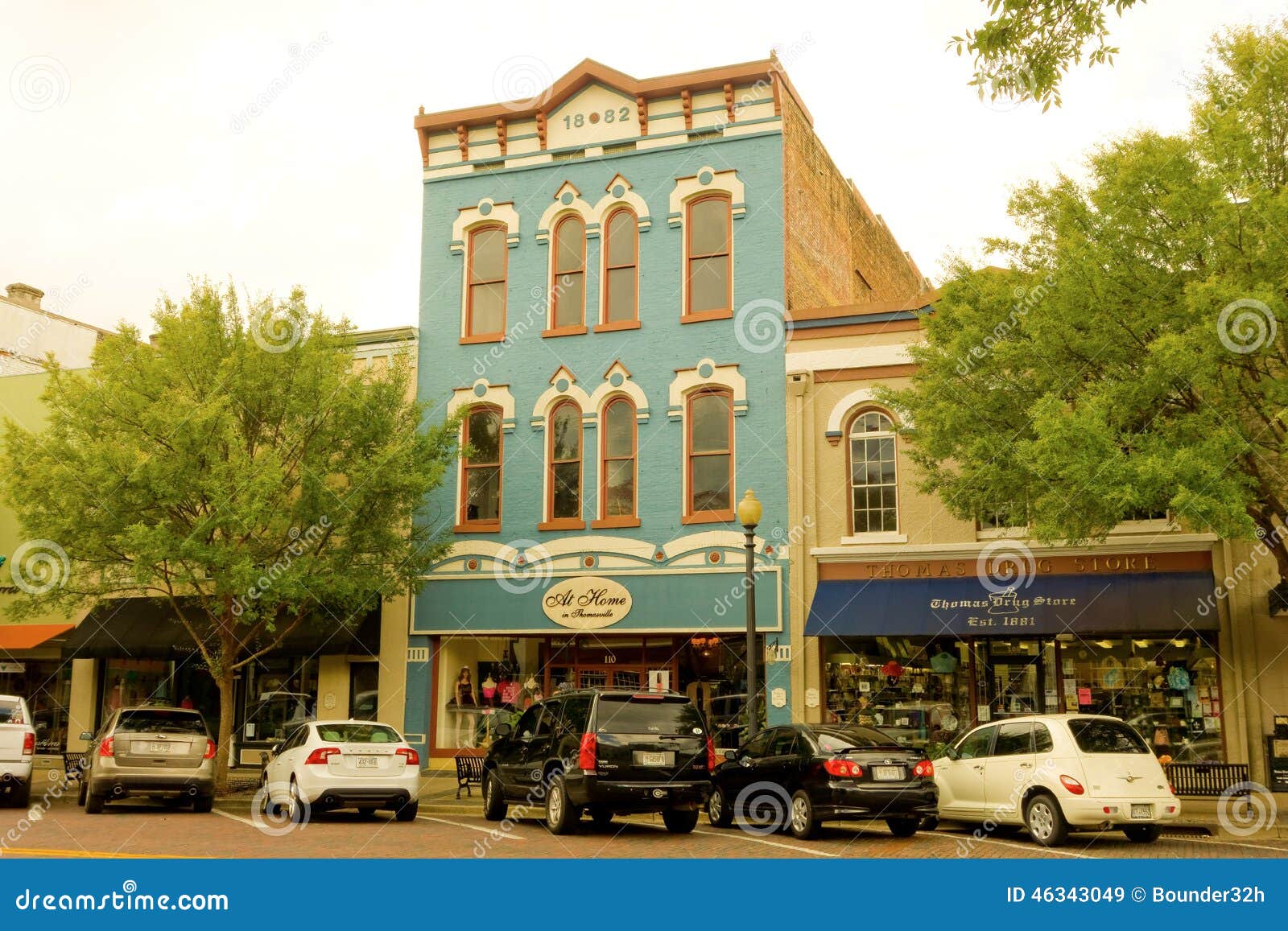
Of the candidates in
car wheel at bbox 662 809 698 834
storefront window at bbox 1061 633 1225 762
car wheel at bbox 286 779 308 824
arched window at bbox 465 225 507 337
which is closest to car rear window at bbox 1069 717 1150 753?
car wheel at bbox 662 809 698 834

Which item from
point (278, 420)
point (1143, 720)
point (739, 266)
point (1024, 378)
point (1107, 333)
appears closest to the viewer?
point (1107, 333)

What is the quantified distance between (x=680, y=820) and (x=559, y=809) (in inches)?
64.7

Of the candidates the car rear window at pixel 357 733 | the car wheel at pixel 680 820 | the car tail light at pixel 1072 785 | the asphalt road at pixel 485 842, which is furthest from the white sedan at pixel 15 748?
the car tail light at pixel 1072 785

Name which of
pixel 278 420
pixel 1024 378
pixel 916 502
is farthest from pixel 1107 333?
pixel 278 420

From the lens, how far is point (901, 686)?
872 inches

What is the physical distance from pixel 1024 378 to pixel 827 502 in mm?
5835

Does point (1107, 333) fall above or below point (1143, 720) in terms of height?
above

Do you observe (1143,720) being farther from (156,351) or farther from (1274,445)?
(156,351)

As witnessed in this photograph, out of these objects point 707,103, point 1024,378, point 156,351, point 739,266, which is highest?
point 707,103

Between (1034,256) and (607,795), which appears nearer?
(607,795)

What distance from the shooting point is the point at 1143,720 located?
20.4m

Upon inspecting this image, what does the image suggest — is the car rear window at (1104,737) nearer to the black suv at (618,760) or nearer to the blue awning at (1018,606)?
the black suv at (618,760)

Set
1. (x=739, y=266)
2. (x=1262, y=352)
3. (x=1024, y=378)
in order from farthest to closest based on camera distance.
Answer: (x=739, y=266) → (x=1024, y=378) → (x=1262, y=352)

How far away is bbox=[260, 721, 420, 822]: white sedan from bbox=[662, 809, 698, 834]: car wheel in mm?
3390
